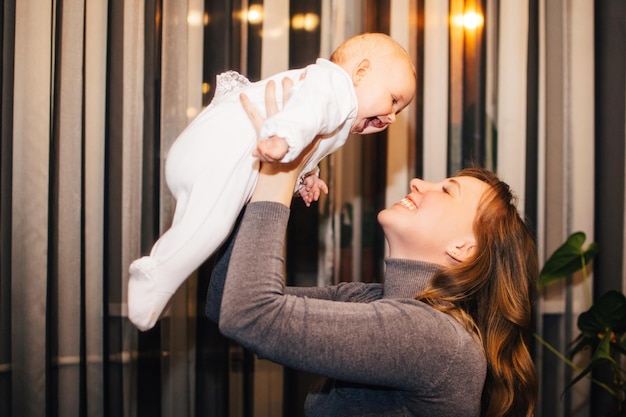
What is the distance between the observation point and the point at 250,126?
0.96 meters

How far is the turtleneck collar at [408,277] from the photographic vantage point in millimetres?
1141

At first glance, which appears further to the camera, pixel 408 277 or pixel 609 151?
pixel 609 151

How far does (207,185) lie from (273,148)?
0.57ft

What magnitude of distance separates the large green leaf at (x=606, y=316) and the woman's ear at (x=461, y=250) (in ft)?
2.54

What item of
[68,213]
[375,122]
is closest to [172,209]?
[68,213]

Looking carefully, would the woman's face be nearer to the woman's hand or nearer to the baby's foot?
the woman's hand

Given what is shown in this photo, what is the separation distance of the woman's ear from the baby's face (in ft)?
1.04

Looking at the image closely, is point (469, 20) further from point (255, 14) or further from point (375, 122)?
point (375, 122)

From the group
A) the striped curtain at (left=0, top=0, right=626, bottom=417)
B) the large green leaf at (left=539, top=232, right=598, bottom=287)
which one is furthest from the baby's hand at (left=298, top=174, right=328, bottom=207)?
the large green leaf at (left=539, top=232, right=598, bottom=287)

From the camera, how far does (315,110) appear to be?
88cm

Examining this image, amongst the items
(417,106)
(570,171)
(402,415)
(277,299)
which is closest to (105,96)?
(417,106)

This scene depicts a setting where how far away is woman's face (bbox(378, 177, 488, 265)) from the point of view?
44.8 inches

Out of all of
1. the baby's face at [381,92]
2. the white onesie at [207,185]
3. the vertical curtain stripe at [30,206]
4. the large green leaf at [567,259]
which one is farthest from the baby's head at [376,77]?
the vertical curtain stripe at [30,206]

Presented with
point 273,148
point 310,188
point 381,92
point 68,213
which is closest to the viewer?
point 273,148
